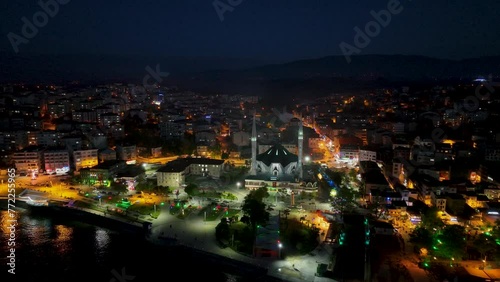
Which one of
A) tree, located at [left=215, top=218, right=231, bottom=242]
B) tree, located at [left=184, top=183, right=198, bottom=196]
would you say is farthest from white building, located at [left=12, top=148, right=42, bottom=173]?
tree, located at [left=215, top=218, right=231, bottom=242]

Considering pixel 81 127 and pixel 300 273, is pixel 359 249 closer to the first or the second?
pixel 300 273

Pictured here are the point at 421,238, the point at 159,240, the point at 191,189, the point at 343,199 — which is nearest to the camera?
the point at 421,238

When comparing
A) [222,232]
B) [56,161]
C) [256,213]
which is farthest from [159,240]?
[56,161]

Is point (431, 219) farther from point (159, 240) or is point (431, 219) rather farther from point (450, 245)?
point (159, 240)

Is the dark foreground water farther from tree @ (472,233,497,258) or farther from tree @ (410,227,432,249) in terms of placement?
tree @ (472,233,497,258)

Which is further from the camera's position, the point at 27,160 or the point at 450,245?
the point at 27,160

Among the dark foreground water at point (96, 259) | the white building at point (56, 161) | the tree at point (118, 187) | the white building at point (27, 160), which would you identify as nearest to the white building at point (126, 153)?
the white building at point (56, 161)

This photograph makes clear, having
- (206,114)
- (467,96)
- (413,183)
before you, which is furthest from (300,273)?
(467,96)

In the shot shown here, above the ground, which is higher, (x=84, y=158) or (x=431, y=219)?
(x=84, y=158)
